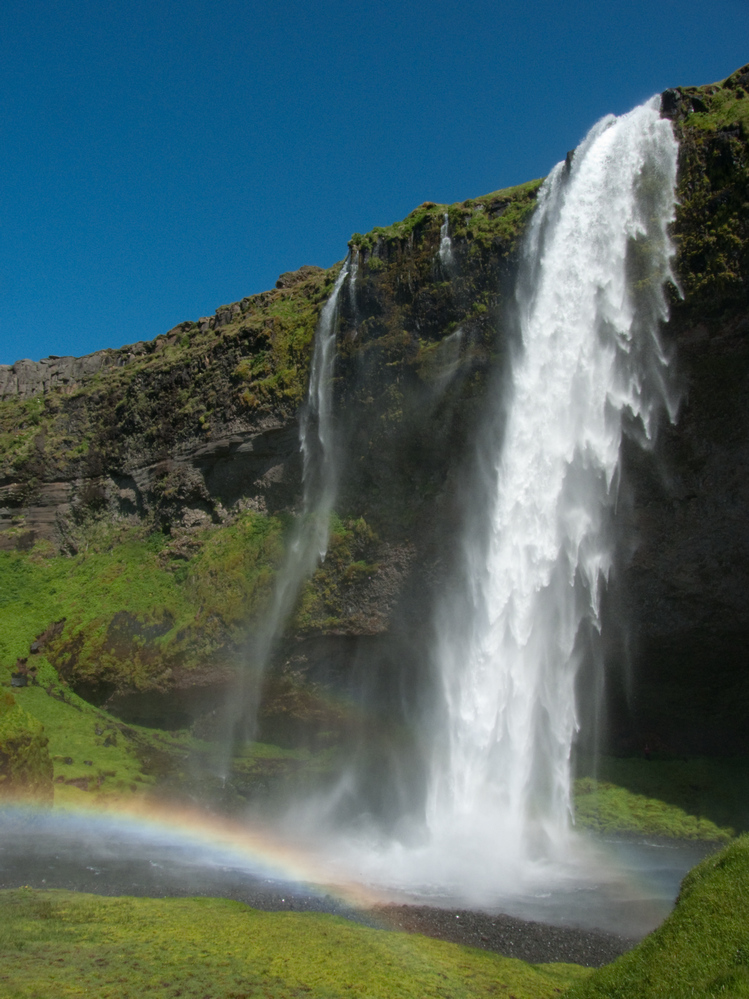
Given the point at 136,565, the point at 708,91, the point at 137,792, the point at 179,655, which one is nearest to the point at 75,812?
the point at 137,792

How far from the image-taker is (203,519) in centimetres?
2794

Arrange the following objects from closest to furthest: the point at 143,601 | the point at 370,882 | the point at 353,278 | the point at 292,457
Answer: the point at 370,882, the point at 353,278, the point at 292,457, the point at 143,601

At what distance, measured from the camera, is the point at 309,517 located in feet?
81.6

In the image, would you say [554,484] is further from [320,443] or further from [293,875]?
[293,875]

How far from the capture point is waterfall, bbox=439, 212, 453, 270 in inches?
871

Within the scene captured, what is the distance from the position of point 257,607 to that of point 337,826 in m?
7.60

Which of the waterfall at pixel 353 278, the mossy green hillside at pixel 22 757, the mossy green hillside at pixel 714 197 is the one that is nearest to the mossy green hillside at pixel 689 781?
the mossy green hillside at pixel 714 197

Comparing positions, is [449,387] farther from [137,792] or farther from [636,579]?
[137,792]

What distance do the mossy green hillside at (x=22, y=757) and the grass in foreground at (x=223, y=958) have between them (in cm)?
597

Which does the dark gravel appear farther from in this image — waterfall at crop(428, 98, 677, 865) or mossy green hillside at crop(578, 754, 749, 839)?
mossy green hillside at crop(578, 754, 749, 839)

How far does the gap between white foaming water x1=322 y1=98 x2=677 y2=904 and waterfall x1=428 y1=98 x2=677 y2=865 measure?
38mm

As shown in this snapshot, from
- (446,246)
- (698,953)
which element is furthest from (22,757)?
(446,246)

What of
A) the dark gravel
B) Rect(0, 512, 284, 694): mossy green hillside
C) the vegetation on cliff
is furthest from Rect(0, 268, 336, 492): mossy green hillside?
the dark gravel

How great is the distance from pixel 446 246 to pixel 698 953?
19604mm
